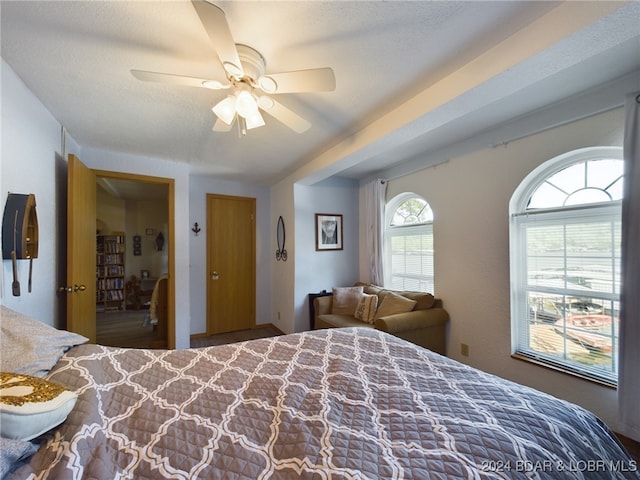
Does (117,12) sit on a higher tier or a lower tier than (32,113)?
higher

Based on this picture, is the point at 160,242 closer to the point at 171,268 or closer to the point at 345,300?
the point at 171,268

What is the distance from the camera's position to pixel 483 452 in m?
0.79

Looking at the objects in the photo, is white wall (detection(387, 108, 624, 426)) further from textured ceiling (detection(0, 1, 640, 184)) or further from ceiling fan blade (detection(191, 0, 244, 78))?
Result: ceiling fan blade (detection(191, 0, 244, 78))

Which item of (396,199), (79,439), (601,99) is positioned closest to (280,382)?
(79,439)

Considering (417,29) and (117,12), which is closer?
(117,12)

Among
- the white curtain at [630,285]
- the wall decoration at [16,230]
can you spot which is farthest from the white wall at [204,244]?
the white curtain at [630,285]

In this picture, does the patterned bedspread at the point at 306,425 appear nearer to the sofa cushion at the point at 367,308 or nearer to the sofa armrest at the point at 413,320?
the sofa armrest at the point at 413,320

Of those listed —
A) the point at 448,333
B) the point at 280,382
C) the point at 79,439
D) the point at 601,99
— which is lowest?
the point at 448,333

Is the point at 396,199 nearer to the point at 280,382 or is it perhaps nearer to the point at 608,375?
the point at 608,375

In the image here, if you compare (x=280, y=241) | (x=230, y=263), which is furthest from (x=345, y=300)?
(x=230, y=263)

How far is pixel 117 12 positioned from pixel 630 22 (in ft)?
7.14

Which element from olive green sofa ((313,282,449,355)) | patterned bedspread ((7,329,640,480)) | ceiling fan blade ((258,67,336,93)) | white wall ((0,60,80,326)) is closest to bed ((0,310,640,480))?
patterned bedspread ((7,329,640,480))

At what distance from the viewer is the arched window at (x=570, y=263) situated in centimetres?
193

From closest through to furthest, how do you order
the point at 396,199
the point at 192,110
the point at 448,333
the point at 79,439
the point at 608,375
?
the point at 79,439
the point at 608,375
the point at 192,110
the point at 448,333
the point at 396,199
